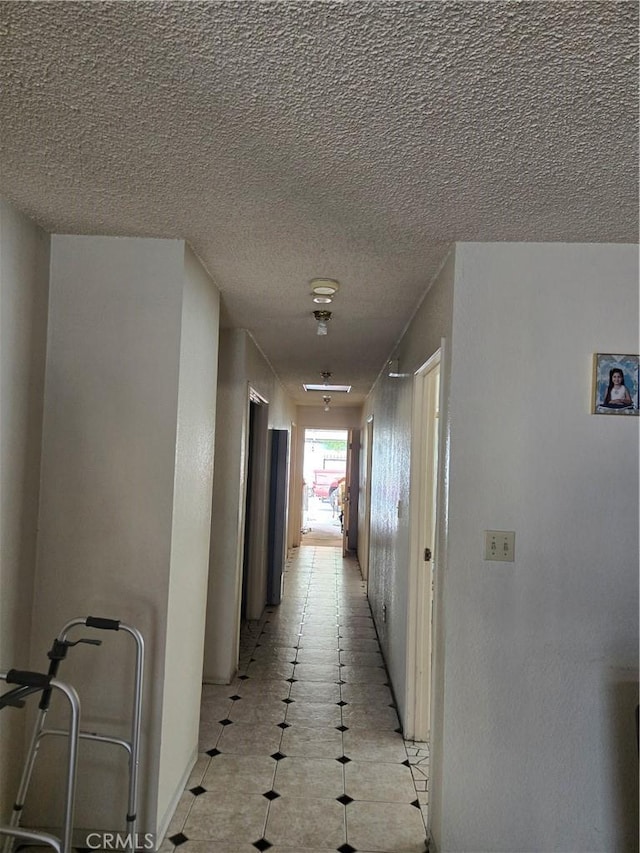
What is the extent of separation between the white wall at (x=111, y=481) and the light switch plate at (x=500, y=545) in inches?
48.3

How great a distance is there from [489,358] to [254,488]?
3591mm

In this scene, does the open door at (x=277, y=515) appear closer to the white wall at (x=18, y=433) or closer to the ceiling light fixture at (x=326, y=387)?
the ceiling light fixture at (x=326, y=387)

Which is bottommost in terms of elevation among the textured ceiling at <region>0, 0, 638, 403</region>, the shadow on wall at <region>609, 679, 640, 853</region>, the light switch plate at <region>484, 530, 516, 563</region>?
the shadow on wall at <region>609, 679, 640, 853</region>

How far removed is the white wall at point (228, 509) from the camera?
3.91 metres

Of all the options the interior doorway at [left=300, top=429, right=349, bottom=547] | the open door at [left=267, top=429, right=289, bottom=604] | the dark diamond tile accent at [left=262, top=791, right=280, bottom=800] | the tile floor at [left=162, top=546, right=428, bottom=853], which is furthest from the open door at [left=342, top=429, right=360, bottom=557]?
the dark diamond tile accent at [left=262, top=791, right=280, bottom=800]

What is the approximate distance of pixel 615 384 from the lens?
2191mm

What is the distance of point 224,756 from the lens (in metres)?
2.99

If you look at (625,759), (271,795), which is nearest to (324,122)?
(625,759)

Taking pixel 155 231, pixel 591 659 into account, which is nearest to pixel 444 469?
pixel 591 659

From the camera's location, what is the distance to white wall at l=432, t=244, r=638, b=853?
214cm

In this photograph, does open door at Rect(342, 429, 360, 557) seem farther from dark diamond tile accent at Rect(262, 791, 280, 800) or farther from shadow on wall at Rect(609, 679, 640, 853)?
shadow on wall at Rect(609, 679, 640, 853)

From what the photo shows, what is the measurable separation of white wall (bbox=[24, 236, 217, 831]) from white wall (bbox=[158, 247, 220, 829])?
0.03m

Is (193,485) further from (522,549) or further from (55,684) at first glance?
(522,549)

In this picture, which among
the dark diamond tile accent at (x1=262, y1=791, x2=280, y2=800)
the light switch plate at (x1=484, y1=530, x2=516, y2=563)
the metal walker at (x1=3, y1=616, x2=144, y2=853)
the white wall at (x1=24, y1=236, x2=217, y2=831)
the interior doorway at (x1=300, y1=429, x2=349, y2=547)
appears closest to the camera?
the metal walker at (x1=3, y1=616, x2=144, y2=853)
